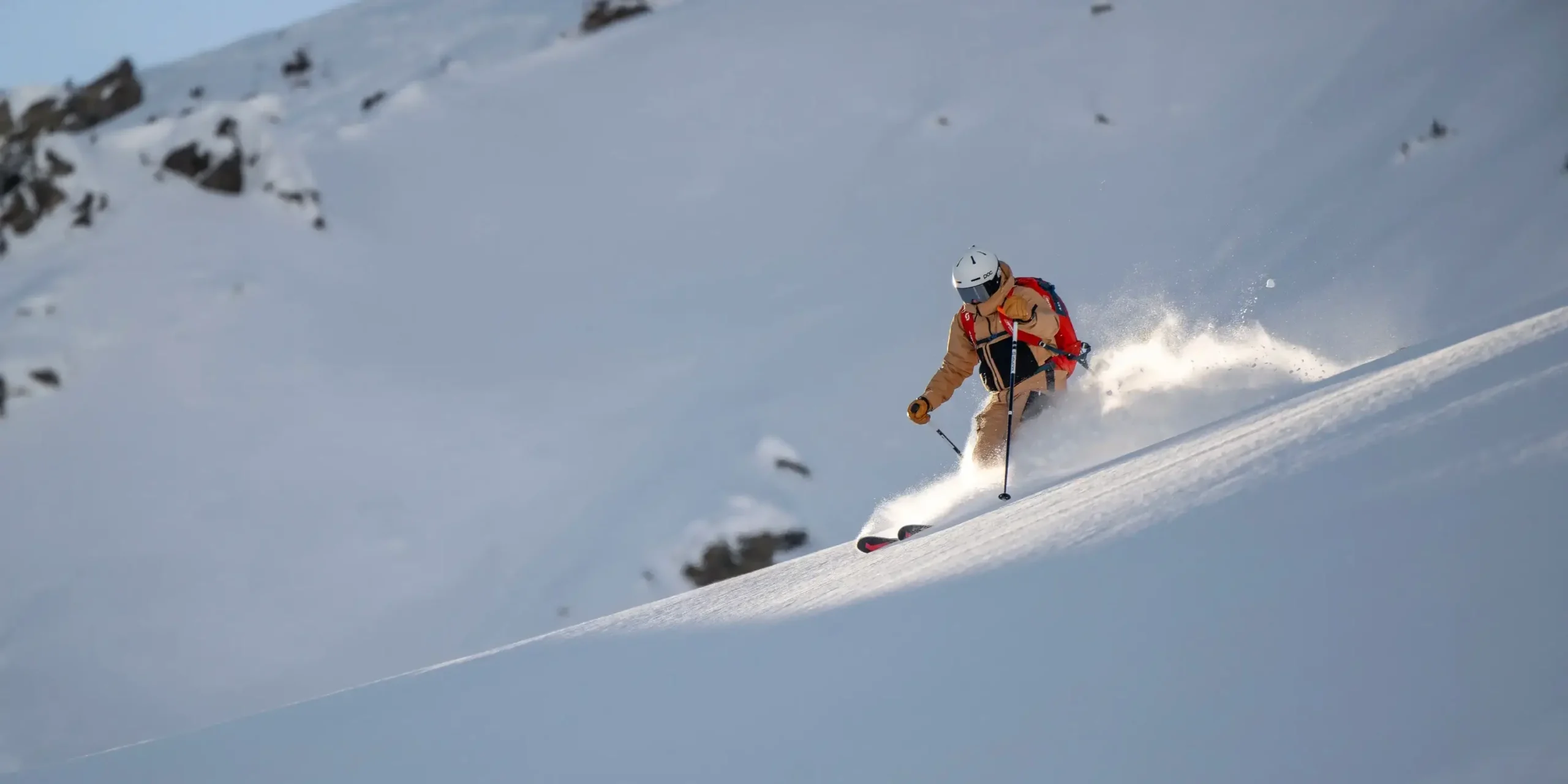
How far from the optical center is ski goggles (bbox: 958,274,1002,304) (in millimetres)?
7953

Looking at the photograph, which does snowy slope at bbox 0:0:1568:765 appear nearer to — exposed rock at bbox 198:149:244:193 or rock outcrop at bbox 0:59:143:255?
exposed rock at bbox 198:149:244:193

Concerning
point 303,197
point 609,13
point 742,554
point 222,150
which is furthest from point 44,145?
point 742,554

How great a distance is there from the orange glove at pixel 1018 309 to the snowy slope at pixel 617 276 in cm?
389

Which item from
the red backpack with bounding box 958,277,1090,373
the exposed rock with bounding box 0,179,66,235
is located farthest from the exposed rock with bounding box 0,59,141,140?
the red backpack with bounding box 958,277,1090,373

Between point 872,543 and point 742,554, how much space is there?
8.07 m

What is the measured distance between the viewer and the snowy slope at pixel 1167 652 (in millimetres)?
2180

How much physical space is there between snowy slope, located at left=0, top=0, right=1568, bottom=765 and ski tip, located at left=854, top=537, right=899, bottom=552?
5457 mm

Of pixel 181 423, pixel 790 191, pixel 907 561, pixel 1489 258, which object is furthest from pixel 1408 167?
pixel 181 423

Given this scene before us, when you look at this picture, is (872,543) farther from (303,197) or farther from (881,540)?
(303,197)

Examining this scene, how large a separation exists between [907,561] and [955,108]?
52.7 feet

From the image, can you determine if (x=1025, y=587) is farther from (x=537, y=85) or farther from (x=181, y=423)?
(x=537, y=85)

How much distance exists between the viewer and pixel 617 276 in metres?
19.2

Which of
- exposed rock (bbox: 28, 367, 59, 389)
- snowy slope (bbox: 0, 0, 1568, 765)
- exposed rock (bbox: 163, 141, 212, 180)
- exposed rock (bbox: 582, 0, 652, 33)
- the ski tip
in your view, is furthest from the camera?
exposed rock (bbox: 582, 0, 652, 33)

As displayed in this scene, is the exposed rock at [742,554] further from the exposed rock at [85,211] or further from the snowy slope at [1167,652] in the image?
the exposed rock at [85,211]
